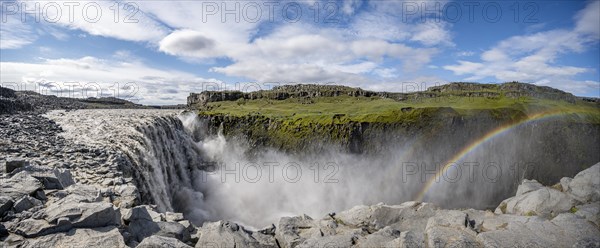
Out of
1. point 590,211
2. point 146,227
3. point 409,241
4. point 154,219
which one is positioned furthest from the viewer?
point 590,211

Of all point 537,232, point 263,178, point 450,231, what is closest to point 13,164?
point 450,231

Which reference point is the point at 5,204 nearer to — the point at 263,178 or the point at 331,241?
the point at 331,241

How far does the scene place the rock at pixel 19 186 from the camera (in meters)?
12.4

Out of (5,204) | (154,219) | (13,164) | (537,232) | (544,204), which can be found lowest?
(537,232)

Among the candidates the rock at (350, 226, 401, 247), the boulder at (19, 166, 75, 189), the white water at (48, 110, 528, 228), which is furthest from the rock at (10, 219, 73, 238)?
the white water at (48, 110, 528, 228)

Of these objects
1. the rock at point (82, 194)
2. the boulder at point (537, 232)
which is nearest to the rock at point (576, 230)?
the boulder at point (537, 232)

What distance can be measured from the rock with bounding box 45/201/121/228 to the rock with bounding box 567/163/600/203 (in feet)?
121

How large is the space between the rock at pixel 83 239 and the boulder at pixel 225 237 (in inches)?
155

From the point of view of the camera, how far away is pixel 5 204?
1120 cm

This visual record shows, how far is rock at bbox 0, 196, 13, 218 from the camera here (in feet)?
36.3

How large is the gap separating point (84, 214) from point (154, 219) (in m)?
3.60

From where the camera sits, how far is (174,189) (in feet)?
120

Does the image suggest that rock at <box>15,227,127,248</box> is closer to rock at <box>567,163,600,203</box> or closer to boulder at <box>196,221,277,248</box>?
boulder at <box>196,221,277,248</box>

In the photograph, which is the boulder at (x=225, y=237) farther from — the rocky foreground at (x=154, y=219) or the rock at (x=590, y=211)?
the rock at (x=590, y=211)
